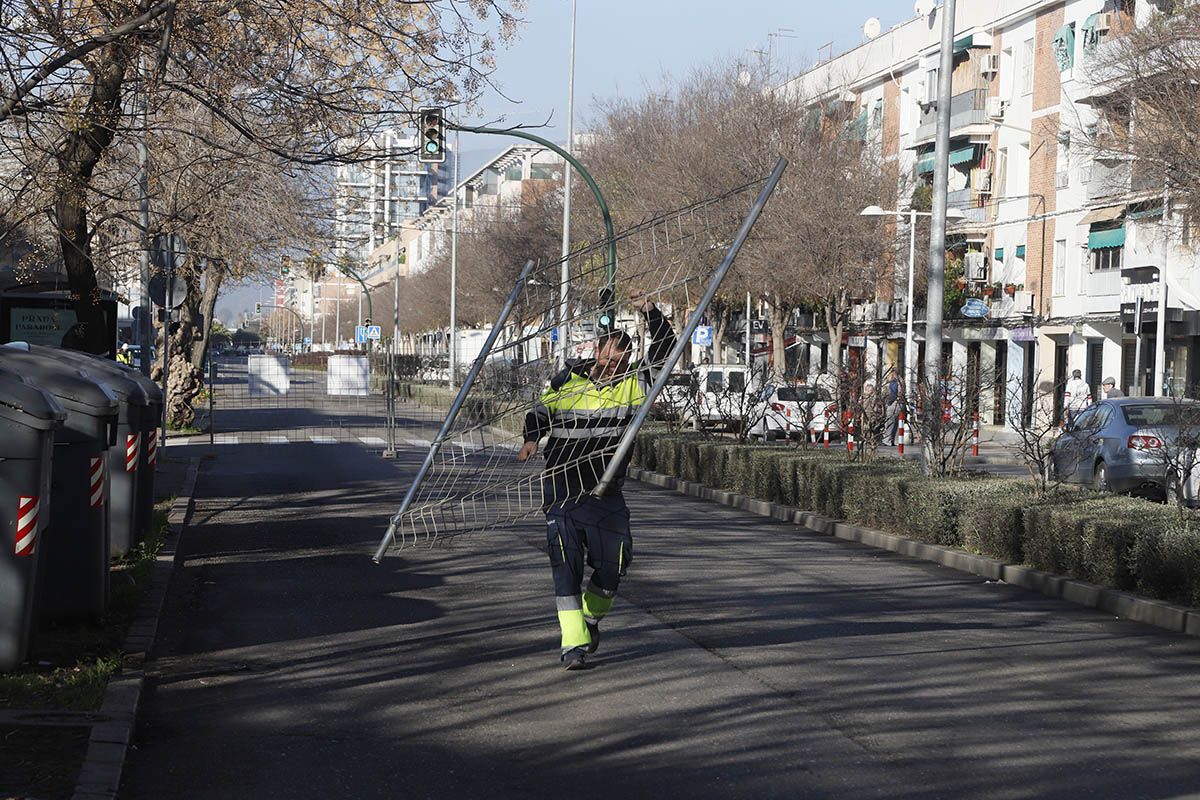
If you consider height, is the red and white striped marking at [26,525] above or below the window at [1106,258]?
below

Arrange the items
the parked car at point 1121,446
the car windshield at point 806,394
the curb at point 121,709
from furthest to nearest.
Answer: the car windshield at point 806,394
the parked car at point 1121,446
the curb at point 121,709

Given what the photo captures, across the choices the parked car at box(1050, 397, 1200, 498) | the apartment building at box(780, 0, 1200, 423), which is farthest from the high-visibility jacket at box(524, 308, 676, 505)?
the apartment building at box(780, 0, 1200, 423)

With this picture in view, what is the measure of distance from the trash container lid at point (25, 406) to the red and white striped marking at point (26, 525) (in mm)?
375

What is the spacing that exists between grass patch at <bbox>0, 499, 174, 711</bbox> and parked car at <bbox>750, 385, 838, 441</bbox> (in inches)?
482

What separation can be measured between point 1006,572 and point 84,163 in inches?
325

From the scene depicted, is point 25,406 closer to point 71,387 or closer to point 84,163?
point 71,387

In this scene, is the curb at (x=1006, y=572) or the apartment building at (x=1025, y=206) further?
the apartment building at (x=1025, y=206)

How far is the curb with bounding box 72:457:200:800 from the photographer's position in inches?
231

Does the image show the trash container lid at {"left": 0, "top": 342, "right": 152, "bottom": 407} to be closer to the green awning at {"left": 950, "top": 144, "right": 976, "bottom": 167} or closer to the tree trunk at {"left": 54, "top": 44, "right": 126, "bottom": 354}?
the tree trunk at {"left": 54, "top": 44, "right": 126, "bottom": 354}

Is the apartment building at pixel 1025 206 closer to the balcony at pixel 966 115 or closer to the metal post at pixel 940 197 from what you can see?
the balcony at pixel 966 115

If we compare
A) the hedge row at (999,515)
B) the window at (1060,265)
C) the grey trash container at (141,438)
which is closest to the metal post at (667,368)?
the hedge row at (999,515)

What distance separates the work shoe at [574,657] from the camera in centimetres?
821

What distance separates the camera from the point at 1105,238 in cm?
4225

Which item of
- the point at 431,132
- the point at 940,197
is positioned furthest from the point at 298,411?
the point at 940,197
